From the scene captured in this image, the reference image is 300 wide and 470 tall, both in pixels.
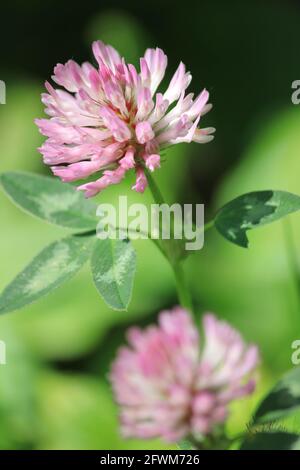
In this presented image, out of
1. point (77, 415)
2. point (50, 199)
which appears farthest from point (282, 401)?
point (77, 415)

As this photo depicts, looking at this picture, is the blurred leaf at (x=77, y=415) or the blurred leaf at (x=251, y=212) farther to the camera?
the blurred leaf at (x=77, y=415)

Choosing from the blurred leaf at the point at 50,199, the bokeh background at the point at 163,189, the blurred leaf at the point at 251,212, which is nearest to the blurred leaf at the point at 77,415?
the bokeh background at the point at 163,189

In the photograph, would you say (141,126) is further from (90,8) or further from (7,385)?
(90,8)

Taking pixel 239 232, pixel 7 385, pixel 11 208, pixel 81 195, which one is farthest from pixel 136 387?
pixel 11 208

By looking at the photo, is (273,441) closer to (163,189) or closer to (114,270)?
(114,270)

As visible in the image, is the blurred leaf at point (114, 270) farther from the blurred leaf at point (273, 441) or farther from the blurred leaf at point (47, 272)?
the blurred leaf at point (273, 441)

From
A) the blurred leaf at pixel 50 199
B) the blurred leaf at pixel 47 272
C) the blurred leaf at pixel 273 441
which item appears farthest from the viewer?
the blurred leaf at pixel 50 199

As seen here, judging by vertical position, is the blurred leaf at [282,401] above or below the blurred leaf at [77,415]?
above
